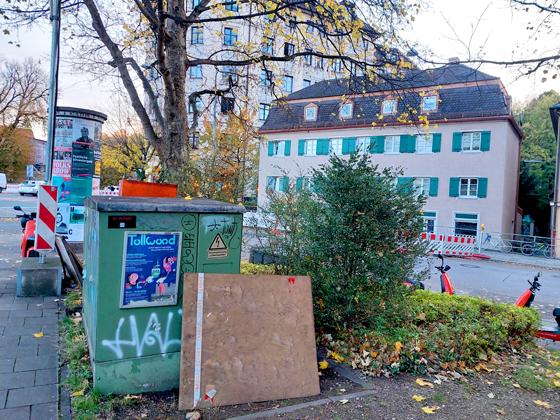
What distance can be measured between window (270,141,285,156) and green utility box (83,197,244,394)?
106ft

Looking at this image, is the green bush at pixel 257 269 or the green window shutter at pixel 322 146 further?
the green window shutter at pixel 322 146

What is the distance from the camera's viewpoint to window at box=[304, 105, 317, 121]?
34531 millimetres

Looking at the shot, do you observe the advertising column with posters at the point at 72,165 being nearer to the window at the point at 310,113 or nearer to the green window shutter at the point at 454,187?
the green window shutter at the point at 454,187

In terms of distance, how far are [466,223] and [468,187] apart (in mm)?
2237

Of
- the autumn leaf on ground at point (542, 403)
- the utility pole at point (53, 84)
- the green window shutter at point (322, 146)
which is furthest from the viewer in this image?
the green window shutter at point (322, 146)

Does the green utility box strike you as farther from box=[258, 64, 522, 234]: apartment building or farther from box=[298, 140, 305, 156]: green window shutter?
box=[298, 140, 305, 156]: green window shutter

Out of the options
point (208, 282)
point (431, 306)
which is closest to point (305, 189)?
point (431, 306)

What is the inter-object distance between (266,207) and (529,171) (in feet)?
113

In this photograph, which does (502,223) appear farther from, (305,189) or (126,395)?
(126,395)

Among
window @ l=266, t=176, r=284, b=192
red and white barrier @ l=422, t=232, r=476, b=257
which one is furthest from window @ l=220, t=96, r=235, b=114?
red and white barrier @ l=422, t=232, r=476, b=257

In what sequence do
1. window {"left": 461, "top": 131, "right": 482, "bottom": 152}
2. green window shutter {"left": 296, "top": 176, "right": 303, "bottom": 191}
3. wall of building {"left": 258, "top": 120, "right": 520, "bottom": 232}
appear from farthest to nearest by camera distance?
window {"left": 461, "top": 131, "right": 482, "bottom": 152}
wall of building {"left": 258, "top": 120, "right": 520, "bottom": 232}
green window shutter {"left": 296, "top": 176, "right": 303, "bottom": 191}

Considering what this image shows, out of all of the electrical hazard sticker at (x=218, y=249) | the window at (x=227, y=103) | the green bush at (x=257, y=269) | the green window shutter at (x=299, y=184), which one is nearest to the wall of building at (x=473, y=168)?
the window at (x=227, y=103)

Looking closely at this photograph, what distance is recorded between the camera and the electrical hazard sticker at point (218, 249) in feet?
12.2

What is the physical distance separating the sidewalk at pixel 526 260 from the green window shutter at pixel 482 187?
4336mm
